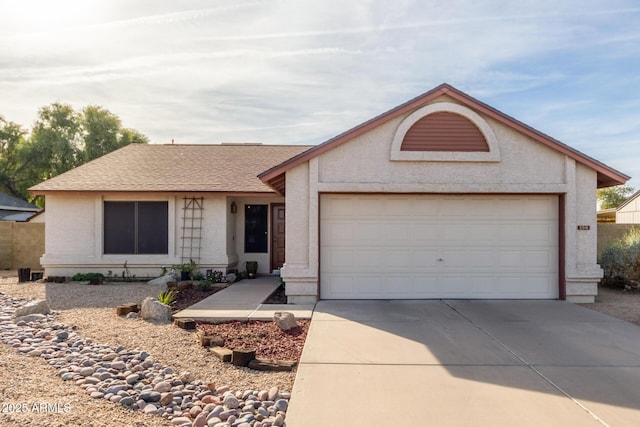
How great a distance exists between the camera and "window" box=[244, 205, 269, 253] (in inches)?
604

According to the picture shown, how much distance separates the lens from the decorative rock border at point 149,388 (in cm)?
439

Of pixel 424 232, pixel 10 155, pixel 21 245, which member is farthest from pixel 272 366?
pixel 10 155

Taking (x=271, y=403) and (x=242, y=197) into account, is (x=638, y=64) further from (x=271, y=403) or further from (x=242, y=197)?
(x=271, y=403)

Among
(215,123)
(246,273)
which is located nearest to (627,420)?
(246,273)

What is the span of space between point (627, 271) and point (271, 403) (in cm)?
1150

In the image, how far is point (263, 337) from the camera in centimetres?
712

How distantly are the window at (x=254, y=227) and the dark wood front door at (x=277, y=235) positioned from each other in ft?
0.85

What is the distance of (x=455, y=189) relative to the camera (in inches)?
397

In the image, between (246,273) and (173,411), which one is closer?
(173,411)

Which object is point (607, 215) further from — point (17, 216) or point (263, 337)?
point (17, 216)

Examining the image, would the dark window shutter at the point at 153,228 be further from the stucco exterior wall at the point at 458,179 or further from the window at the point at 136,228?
the stucco exterior wall at the point at 458,179

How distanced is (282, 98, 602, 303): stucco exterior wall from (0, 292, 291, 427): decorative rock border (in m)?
4.73

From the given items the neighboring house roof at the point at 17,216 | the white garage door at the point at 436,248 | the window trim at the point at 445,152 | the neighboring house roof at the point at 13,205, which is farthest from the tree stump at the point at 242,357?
the neighboring house roof at the point at 13,205

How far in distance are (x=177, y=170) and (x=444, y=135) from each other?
A: 9474 mm
